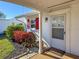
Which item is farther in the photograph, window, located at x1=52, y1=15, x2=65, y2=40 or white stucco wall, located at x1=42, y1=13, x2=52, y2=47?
white stucco wall, located at x1=42, y1=13, x2=52, y2=47

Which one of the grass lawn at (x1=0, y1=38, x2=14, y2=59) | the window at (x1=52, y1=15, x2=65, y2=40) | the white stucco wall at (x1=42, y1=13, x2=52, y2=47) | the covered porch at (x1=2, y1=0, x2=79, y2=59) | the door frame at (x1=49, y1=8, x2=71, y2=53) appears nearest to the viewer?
the covered porch at (x1=2, y1=0, x2=79, y2=59)

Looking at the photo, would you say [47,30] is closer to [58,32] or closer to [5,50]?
[58,32]

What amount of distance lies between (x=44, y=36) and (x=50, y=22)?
1.24 meters

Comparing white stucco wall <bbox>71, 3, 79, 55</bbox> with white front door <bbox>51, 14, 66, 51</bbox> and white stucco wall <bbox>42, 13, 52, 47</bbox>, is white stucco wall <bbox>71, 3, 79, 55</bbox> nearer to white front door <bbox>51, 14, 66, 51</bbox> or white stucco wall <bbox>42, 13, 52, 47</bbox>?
white front door <bbox>51, 14, 66, 51</bbox>

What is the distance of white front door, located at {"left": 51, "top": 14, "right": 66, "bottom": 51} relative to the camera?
271 inches

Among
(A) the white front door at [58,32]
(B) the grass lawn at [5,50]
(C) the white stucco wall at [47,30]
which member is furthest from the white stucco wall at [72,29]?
(B) the grass lawn at [5,50]

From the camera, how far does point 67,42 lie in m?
6.46

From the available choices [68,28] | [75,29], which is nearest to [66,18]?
[68,28]

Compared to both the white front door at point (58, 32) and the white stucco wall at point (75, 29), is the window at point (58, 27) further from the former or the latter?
the white stucco wall at point (75, 29)

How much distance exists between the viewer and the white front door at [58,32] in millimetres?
6883

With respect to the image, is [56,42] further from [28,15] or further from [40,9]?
[28,15]

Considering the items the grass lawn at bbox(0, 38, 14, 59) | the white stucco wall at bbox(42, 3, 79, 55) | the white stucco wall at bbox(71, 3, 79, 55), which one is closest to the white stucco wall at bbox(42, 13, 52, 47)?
the white stucco wall at bbox(42, 3, 79, 55)

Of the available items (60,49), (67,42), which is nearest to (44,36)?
(60,49)

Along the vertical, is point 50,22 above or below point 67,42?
above
